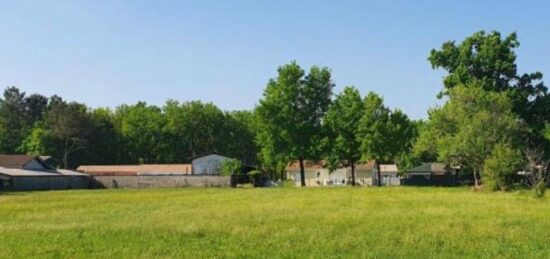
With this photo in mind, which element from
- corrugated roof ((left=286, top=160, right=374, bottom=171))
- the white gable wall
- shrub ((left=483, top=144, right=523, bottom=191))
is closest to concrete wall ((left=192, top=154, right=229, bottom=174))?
corrugated roof ((left=286, top=160, right=374, bottom=171))

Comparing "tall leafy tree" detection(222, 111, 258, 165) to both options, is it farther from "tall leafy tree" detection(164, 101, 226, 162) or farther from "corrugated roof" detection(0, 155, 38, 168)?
"corrugated roof" detection(0, 155, 38, 168)

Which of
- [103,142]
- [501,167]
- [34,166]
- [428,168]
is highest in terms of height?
[103,142]

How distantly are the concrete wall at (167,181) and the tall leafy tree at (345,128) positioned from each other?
1668 cm

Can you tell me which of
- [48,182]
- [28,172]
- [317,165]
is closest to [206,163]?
[317,165]

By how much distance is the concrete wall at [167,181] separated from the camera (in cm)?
9219

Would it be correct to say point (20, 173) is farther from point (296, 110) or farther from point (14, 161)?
point (296, 110)

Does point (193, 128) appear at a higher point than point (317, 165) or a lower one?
higher

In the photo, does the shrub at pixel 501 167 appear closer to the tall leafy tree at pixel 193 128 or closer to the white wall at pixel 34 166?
the white wall at pixel 34 166

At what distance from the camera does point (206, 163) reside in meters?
115

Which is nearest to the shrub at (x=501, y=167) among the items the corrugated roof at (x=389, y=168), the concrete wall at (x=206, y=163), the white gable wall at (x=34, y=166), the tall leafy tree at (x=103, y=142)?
the concrete wall at (x=206, y=163)

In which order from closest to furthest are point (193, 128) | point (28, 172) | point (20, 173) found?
1. point (20, 173)
2. point (28, 172)
3. point (193, 128)

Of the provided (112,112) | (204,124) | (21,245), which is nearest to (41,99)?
(112,112)

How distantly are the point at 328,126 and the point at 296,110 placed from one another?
5.29 meters

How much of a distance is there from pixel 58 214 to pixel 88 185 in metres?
68.3
